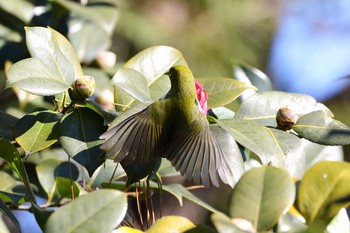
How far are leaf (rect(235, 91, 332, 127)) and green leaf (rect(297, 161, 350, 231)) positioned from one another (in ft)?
0.91

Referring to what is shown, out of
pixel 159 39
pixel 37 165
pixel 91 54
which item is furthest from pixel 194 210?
pixel 159 39

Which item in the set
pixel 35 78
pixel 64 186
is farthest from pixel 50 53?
pixel 64 186

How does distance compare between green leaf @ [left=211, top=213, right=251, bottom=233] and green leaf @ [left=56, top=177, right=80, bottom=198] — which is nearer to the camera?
green leaf @ [left=211, top=213, right=251, bottom=233]

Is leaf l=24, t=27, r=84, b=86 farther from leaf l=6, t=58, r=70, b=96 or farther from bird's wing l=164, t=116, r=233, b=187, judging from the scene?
bird's wing l=164, t=116, r=233, b=187

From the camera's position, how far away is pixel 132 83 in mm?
905

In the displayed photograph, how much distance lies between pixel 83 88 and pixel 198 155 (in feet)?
0.58

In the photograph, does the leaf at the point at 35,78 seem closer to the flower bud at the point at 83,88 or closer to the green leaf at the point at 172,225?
the flower bud at the point at 83,88

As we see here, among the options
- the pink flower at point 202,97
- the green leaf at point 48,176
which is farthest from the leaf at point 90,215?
the green leaf at point 48,176

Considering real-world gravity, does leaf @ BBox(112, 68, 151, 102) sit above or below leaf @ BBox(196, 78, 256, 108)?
above

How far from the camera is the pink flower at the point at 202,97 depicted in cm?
96

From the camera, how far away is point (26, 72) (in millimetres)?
879

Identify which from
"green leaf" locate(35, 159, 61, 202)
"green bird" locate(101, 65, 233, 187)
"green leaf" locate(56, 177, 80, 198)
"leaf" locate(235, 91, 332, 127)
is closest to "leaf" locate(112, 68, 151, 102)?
"green bird" locate(101, 65, 233, 187)

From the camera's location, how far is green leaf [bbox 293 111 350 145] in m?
0.95

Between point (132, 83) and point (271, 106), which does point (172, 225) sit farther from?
point (271, 106)
